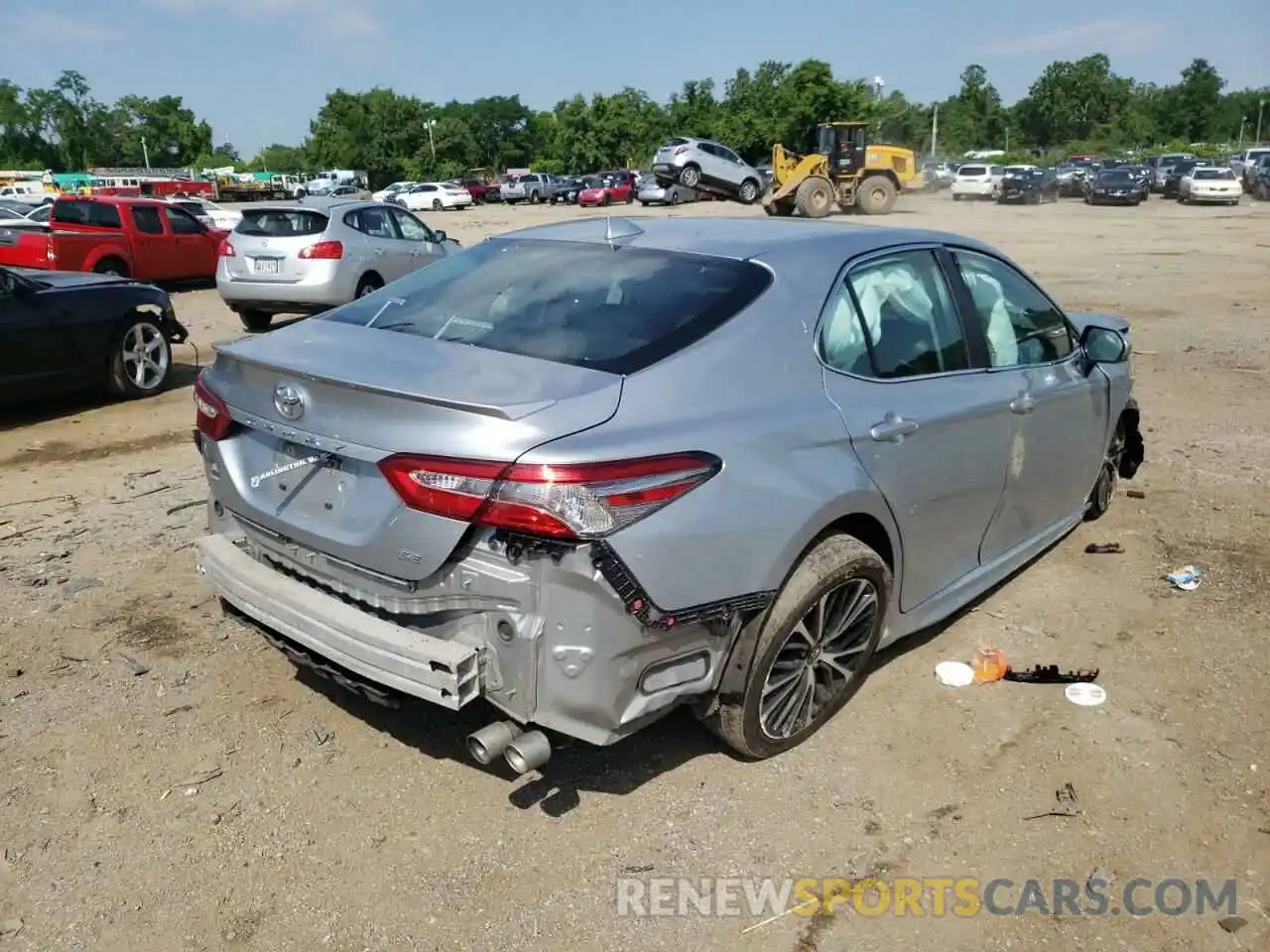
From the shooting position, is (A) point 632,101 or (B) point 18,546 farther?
(A) point 632,101

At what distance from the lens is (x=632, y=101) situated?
8162 cm

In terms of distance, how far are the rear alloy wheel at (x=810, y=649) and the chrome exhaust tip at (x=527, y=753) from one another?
595mm

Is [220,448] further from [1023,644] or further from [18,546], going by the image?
[1023,644]

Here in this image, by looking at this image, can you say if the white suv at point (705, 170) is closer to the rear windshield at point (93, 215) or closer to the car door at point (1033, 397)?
the rear windshield at point (93, 215)

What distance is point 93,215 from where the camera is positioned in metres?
16.2

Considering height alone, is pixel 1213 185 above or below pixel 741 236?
above

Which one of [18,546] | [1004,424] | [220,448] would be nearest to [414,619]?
[220,448]

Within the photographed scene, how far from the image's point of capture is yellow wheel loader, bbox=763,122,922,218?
30.0m

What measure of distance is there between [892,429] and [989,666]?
1168 mm

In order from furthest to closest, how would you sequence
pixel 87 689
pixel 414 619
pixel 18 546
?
1. pixel 18 546
2. pixel 87 689
3. pixel 414 619

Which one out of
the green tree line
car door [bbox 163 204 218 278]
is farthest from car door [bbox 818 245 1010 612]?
the green tree line

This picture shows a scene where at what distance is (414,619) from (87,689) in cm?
173

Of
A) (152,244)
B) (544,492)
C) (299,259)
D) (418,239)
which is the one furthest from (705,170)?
(544,492)

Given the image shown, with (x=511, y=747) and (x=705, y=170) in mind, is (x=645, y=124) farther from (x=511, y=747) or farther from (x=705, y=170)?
(x=511, y=747)
